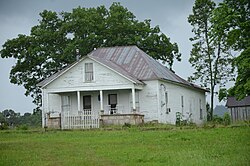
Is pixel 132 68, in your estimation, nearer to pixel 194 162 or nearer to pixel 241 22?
pixel 241 22

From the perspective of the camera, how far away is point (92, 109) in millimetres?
40969

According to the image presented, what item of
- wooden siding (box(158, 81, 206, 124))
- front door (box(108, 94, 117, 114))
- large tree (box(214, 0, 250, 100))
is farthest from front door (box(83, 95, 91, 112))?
large tree (box(214, 0, 250, 100))

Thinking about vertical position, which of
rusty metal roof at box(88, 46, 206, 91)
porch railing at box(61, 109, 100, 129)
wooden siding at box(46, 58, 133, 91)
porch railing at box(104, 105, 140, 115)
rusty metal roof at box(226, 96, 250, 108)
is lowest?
porch railing at box(61, 109, 100, 129)

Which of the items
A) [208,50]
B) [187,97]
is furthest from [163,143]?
[208,50]

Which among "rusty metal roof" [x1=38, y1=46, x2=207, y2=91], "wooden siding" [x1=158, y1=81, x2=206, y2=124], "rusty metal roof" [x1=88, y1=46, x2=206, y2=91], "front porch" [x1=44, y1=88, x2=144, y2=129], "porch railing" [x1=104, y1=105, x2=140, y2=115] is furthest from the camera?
"wooden siding" [x1=158, y1=81, x2=206, y2=124]

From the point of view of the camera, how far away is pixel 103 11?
2195 inches

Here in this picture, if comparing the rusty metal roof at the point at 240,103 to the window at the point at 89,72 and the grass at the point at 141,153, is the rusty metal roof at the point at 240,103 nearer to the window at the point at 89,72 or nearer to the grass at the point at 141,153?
the window at the point at 89,72

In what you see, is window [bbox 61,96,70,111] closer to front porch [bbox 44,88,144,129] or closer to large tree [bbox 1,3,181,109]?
front porch [bbox 44,88,144,129]

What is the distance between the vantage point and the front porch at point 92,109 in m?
36.3

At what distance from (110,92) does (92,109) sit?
2.06 m

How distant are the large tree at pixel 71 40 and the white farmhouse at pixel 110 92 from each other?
26.3 ft

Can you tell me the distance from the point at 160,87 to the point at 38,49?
642 inches

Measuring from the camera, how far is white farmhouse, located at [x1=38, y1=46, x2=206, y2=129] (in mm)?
37688

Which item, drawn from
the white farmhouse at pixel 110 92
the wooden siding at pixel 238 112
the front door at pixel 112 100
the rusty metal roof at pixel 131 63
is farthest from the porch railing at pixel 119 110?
the wooden siding at pixel 238 112
